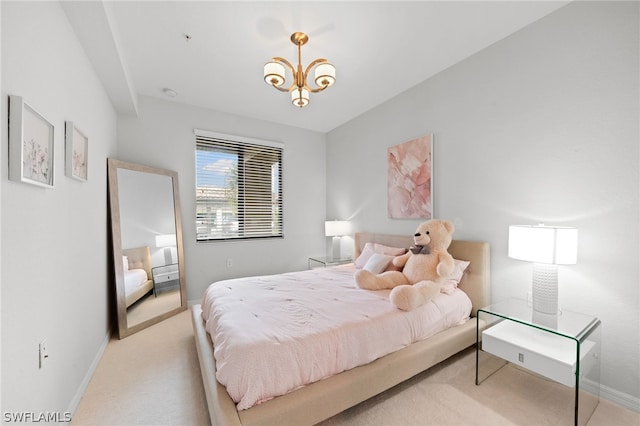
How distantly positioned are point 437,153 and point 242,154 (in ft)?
8.90

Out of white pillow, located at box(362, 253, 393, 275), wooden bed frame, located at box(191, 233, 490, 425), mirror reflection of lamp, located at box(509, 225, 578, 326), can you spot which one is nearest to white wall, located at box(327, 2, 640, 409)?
wooden bed frame, located at box(191, 233, 490, 425)

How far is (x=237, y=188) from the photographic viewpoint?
395cm

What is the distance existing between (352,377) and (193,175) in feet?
10.5

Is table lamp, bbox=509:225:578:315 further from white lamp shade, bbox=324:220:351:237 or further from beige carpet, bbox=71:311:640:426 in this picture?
white lamp shade, bbox=324:220:351:237

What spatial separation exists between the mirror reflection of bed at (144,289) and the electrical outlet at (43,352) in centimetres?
158

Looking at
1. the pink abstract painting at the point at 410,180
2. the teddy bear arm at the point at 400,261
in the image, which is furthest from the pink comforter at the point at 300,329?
the pink abstract painting at the point at 410,180

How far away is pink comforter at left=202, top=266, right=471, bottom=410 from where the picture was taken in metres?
1.34

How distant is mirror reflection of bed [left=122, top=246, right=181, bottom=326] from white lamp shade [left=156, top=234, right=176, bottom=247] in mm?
145

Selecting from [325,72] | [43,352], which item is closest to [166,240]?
[43,352]

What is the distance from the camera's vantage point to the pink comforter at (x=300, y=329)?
52.7 inches

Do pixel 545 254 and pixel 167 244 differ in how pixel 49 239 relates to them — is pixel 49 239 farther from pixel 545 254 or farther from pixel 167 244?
pixel 545 254

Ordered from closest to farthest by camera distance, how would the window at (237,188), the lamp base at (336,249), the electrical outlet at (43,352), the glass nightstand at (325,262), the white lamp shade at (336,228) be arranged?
the electrical outlet at (43,352) < the window at (237,188) < the glass nightstand at (325,262) < the white lamp shade at (336,228) < the lamp base at (336,249)

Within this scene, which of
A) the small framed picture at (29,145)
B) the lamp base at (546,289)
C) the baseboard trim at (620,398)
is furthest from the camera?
the lamp base at (546,289)

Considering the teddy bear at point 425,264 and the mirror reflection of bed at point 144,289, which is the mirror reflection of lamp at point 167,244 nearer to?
the mirror reflection of bed at point 144,289
